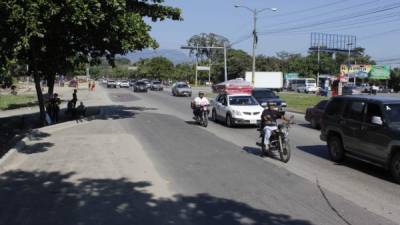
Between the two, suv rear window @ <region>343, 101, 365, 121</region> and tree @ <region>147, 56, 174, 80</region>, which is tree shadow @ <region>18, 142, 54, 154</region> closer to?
suv rear window @ <region>343, 101, 365, 121</region>

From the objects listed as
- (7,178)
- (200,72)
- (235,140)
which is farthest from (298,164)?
(200,72)

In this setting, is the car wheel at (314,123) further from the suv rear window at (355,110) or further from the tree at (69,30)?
the suv rear window at (355,110)

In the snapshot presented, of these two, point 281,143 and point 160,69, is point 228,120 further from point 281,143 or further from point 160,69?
point 160,69

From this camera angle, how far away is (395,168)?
10734 mm

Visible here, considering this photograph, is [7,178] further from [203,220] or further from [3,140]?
[3,140]

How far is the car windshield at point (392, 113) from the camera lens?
1126 cm

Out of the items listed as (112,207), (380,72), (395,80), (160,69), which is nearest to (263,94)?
(112,207)

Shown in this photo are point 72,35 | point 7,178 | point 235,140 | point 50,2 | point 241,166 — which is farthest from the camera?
point 72,35

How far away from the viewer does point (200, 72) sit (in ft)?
436

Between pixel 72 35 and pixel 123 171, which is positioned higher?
pixel 72 35

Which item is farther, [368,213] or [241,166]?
[241,166]

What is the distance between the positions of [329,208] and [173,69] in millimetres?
141981

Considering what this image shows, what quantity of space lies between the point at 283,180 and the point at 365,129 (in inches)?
95.3

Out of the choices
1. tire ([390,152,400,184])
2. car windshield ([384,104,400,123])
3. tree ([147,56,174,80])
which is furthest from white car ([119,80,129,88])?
tire ([390,152,400,184])
